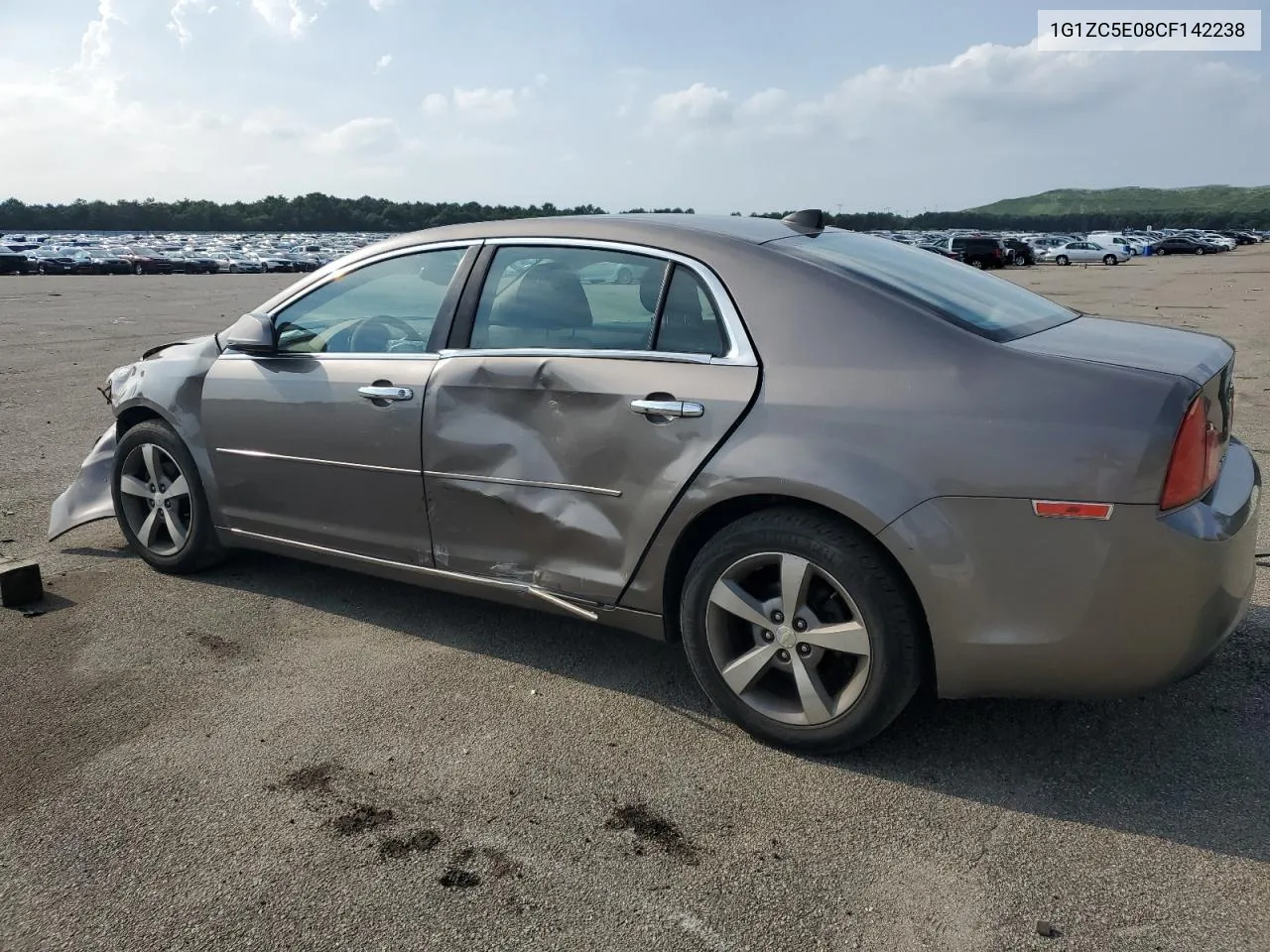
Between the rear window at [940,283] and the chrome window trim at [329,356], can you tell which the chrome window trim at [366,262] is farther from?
the rear window at [940,283]

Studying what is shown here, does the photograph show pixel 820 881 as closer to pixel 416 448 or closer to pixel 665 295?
pixel 665 295

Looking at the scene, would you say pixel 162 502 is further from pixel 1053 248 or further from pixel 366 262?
pixel 1053 248

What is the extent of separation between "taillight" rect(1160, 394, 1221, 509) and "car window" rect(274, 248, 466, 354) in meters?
2.57

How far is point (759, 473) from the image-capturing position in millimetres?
2988

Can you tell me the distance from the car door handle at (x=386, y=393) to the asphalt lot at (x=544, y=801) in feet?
3.27

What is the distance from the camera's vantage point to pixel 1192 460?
2648mm

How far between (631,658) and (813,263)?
1.67 meters

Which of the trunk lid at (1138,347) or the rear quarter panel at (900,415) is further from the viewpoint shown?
the trunk lid at (1138,347)

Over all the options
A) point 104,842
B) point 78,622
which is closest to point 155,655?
point 78,622

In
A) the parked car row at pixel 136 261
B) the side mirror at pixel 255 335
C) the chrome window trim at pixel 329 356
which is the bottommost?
the chrome window trim at pixel 329 356

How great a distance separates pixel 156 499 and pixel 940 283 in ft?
12.1

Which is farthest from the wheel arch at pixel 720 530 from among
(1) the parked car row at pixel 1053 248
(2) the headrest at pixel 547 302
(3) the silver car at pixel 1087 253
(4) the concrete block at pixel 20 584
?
(3) the silver car at pixel 1087 253

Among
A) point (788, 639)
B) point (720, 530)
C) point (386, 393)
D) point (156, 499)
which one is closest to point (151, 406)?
point (156, 499)

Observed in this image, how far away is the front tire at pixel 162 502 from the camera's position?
183 inches
